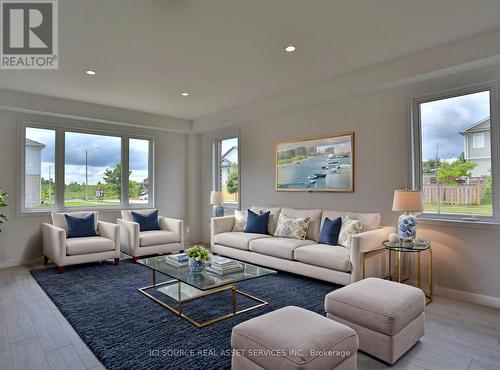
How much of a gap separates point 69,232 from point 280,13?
4452 millimetres

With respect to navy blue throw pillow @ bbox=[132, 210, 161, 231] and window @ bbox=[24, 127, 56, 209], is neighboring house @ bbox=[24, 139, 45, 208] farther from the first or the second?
navy blue throw pillow @ bbox=[132, 210, 161, 231]

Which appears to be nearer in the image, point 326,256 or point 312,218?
point 326,256

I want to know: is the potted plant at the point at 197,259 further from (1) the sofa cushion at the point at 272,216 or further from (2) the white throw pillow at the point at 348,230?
(1) the sofa cushion at the point at 272,216

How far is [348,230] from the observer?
3.98 m

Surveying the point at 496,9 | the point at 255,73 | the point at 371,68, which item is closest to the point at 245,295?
the point at 255,73

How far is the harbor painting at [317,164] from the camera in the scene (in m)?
4.52

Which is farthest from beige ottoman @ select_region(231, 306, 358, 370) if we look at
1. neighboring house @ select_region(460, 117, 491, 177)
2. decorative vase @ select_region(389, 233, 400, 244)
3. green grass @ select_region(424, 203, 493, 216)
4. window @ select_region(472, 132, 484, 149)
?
window @ select_region(472, 132, 484, 149)

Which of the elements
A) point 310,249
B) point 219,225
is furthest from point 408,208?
point 219,225

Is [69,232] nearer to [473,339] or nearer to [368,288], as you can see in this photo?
[368,288]

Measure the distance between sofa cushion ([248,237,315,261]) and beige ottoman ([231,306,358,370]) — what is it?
7.09ft

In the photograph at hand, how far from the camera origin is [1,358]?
7.54ft

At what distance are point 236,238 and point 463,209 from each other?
3.04 metres

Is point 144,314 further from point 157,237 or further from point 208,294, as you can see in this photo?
point 157,237

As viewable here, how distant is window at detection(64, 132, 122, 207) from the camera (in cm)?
564
